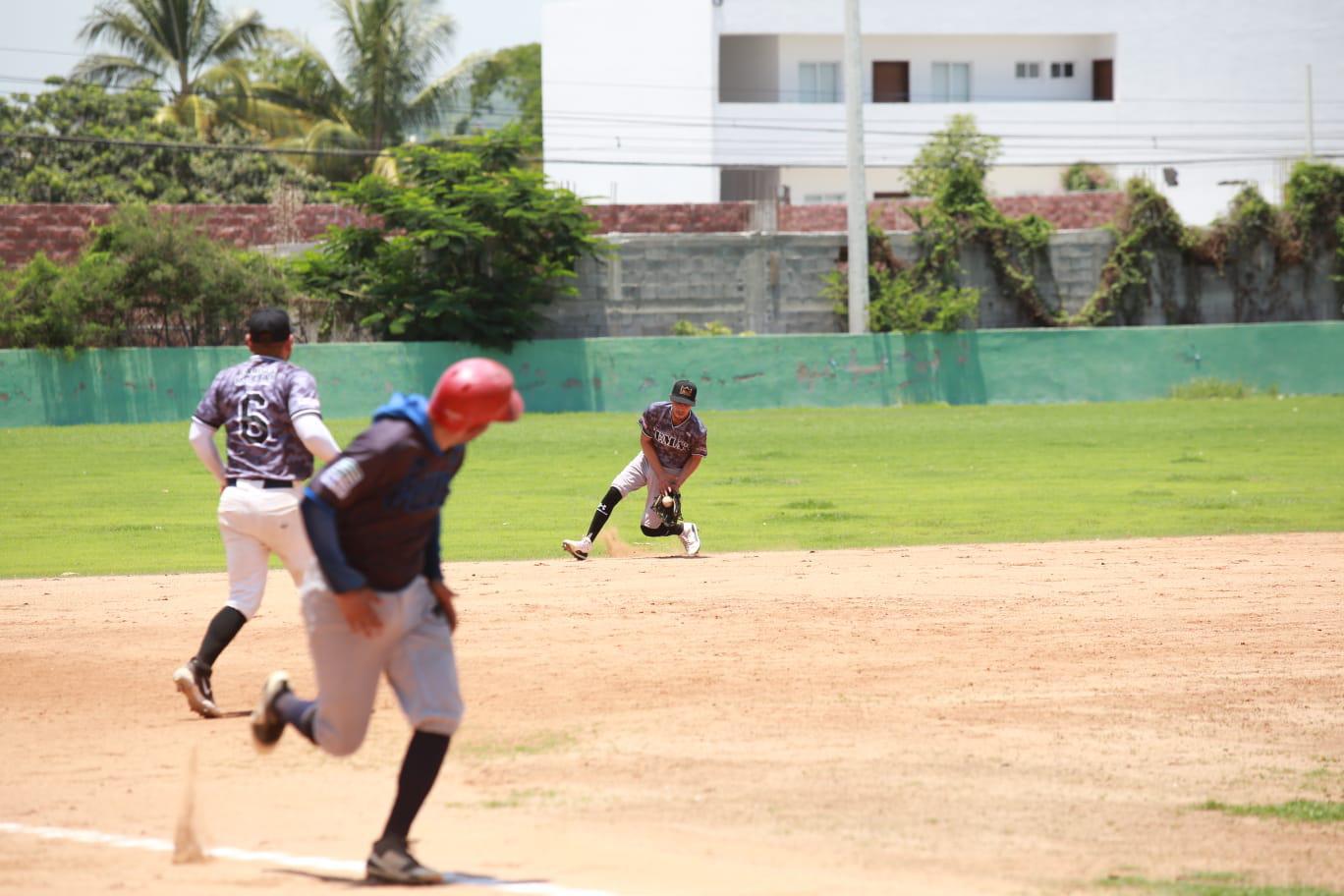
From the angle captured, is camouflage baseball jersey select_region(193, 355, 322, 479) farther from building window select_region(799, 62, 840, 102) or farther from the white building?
building window select_region(799, 62, 840, 102)

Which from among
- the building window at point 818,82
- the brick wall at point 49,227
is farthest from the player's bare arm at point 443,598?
the building window at point 818,82

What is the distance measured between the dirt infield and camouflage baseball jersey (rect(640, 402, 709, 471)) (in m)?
1.82

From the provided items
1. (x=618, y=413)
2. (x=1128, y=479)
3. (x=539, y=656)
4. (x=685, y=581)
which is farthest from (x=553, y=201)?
(x=539, y=656)

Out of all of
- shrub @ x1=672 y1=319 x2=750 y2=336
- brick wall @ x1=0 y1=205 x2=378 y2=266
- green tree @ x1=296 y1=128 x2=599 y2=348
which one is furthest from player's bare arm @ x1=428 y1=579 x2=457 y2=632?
brick wall @ x1=0 y1=205 x2=378 y2=266

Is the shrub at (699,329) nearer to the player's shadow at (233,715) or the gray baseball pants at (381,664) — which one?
the player's shadow at (233,715)

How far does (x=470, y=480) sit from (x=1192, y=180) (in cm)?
4360

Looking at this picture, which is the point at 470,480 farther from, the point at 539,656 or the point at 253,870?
the point at 253,870

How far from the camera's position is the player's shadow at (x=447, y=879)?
575cm

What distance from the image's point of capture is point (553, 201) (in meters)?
37.7

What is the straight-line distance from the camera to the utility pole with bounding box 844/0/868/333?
3675 centimetres

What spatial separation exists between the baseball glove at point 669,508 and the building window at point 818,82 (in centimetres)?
4481

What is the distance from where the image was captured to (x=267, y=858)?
616cm

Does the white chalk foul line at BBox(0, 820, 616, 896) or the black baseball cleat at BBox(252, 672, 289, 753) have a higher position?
the black baseball cleat at BBox(252, 672, 289, 753)

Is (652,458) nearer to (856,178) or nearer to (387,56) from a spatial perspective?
(856,178)
